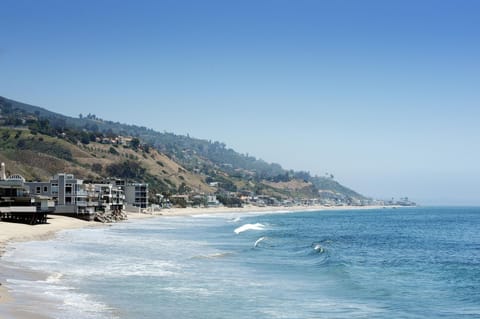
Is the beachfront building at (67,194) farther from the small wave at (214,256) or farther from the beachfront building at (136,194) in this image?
the small wave at (214,256)

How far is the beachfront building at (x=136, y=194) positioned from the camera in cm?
14650

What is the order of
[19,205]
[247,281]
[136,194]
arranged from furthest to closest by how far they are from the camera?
[136,194] → [19,205] → [247,281]

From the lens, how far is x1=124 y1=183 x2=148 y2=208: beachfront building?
14650 cm

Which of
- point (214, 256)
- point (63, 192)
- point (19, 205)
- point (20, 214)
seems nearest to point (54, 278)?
point (214, 256)

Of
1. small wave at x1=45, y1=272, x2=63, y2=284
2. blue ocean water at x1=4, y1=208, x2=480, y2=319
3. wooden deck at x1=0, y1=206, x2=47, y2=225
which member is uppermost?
wooden deck at x1=0, y1=206, x2=47, y2=225

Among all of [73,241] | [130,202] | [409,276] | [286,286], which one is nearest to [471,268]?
[409,276]

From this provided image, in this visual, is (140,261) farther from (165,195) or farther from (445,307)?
(165,195)

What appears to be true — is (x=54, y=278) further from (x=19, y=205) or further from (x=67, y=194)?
(x=67, y=194)

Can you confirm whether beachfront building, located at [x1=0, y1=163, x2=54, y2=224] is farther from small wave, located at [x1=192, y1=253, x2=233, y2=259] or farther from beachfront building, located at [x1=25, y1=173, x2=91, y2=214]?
small wave, located at [x1=192, y1=253, x2=233, y2=259]

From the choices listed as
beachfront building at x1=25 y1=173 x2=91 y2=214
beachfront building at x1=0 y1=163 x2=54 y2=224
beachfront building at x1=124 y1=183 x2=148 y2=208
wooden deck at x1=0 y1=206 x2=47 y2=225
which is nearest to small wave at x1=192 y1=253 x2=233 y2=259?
wooden deck at x1=0 y1=206 x2=47 y2=225

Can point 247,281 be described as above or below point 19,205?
below

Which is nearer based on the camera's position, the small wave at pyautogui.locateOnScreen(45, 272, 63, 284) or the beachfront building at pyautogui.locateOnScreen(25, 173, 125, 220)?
the small wave at pyautogui.locateOnScreen(45, 272, 63, 284)

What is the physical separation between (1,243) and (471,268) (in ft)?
114

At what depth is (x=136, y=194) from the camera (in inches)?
5832
